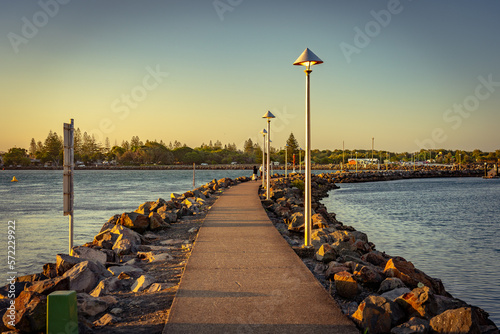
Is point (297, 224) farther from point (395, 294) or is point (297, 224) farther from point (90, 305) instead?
point (90, 305)

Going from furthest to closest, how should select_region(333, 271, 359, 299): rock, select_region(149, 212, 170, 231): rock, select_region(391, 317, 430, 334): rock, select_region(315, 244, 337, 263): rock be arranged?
select_region(149, 212, 170, 231): rock → select_region(315, 244, 337, 263): rock → select_region(333, 271, 359, 299): rock → select_region(391, 317, 430, 334): rock

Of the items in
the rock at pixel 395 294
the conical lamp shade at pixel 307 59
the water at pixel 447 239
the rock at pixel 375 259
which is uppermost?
the conical lamp shade at pixel 307 59

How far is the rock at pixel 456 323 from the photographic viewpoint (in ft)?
15.8

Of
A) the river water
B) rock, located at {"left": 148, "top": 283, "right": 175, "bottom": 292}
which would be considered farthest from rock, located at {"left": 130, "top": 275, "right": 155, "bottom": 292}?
the river water

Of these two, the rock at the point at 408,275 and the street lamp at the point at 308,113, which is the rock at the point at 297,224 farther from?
the rock at the point at 408,275

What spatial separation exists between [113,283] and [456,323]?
16.0ft

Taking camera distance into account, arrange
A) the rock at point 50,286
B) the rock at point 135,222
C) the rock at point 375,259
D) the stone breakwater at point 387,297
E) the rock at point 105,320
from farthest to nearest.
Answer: the rock at point 135,222 < the rock at point 375,259 < the rock at point 50,286 < the rock at point 105,320 < the stone breakwater at point 387,297

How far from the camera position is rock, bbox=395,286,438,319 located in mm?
5398

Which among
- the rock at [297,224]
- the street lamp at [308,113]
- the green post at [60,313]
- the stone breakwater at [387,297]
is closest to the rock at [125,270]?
the stone breakwater at [387,297]

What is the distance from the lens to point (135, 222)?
12422 millimetres

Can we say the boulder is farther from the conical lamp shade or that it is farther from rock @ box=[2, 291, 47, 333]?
the conical lamp shade

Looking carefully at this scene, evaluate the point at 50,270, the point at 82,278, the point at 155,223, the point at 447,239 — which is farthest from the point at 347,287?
the point at 447,239

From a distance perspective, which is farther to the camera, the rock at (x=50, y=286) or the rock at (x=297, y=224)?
the rock at (x=297, y=224)

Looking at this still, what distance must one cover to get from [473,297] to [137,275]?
22.7 feet
